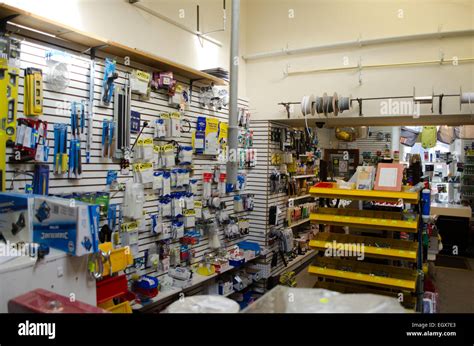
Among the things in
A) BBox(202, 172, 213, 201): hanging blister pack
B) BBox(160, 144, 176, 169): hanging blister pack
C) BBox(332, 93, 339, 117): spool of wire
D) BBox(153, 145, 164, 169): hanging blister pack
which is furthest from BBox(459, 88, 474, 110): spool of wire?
BBox(153, 145, 164, 169): hanging blister pack

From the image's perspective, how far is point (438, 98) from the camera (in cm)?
441

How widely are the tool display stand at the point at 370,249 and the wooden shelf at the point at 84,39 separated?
2.03 meters

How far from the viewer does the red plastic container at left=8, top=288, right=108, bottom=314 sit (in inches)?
55.2

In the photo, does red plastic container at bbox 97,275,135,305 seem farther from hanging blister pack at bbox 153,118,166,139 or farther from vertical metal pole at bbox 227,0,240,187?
vertical metal pole at bbox 227,0,240,187

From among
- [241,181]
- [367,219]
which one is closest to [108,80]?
[241,181]

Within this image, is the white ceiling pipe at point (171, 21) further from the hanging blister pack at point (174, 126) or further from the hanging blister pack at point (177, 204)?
the hanging blister pack at point (177, 204)

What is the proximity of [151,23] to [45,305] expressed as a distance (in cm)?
328

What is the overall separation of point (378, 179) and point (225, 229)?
7.06 ft

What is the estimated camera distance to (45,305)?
1464mm

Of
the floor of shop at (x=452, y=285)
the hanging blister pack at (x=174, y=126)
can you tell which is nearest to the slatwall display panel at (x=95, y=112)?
the hanging blister pack at (x=174, y=126)

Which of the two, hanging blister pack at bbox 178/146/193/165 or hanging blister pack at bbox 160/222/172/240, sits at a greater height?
hanging blister pack at bbox 178/146/193/165

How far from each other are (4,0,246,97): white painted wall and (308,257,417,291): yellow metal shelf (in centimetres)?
293

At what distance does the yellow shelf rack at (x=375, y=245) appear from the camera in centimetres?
341
